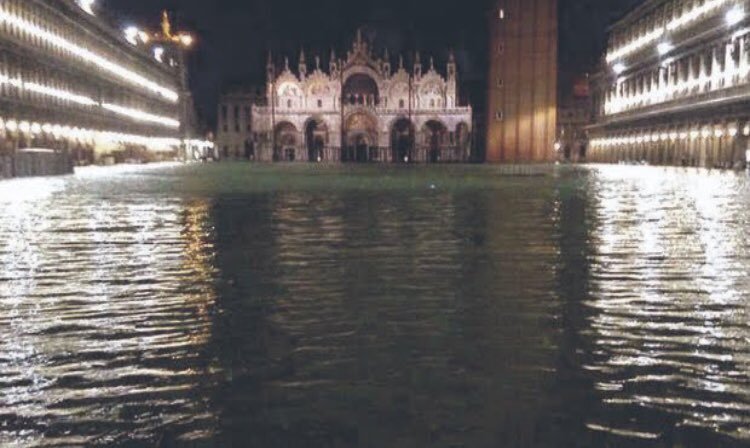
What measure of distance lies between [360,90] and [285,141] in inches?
501

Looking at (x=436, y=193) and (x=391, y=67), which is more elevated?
(x=391, y=67)

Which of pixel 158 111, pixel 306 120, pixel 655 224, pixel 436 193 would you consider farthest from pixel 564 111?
pixel 655 224

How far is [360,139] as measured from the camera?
11588 centimetres

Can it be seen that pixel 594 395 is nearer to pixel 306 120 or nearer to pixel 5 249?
pixel 5 249

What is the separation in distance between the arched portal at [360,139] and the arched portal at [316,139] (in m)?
3.29

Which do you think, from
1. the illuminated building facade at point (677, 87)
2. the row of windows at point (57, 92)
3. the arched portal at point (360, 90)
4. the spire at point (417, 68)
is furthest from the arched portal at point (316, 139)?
the illuminated building facade at point (677, 87)

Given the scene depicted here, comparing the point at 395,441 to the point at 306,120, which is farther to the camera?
the point at 306,120

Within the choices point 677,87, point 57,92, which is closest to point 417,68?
point 677,87

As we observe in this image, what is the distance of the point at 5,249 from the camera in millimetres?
13961

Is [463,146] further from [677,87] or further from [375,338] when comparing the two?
[375,338]

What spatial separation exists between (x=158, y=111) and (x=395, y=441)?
112370mm

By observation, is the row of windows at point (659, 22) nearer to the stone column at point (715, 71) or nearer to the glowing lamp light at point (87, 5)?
the stone column at point (715, 71)

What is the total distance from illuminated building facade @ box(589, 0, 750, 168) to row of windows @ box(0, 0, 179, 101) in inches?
1982

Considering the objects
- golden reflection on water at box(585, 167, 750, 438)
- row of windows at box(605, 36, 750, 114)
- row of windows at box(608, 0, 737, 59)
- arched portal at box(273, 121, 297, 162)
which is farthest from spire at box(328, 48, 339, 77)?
golden reflection on water at box(585, 167, 750, 438)
